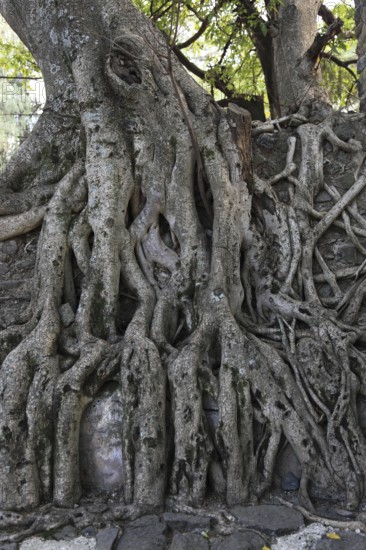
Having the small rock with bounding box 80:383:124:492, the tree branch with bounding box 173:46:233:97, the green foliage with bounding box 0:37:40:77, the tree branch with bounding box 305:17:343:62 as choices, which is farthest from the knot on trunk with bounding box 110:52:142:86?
the green foliage with bounding box 0:37:40:77

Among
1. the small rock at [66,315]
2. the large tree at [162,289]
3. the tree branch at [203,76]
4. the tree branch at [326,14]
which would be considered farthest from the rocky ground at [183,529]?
the tree branch at [326,14]

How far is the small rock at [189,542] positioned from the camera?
261cm

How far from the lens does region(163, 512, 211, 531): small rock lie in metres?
2.78

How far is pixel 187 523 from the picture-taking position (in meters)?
2.79

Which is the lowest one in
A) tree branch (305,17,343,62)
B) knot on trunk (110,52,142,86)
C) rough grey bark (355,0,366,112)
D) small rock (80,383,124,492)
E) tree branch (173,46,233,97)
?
small rock (80,383,124,492)

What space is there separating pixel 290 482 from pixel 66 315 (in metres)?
1.71

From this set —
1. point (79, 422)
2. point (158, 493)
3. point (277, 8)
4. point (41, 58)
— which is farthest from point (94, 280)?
point (277, 8)

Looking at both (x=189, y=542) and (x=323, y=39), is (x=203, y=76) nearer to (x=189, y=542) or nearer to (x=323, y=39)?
(x=323, y=39)

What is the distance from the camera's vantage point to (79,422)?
3201 mm

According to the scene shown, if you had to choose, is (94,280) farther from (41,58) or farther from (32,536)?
(41,58)

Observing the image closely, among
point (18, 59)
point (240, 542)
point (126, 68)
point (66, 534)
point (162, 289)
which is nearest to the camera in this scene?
point (240, 542)

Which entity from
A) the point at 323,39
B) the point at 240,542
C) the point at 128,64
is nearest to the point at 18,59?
the point at 323,39

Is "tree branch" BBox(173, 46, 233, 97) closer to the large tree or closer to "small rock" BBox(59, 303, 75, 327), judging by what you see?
the large tree

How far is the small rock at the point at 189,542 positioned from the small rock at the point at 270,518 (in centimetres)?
25
